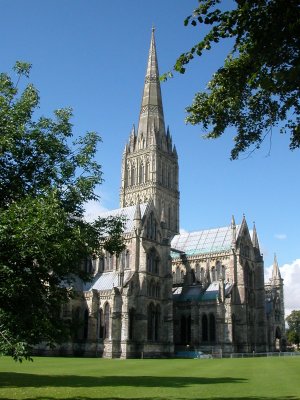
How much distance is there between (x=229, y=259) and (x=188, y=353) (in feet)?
53.3

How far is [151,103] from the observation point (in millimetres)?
104812

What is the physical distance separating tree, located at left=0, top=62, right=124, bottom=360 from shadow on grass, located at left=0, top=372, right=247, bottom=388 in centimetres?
533

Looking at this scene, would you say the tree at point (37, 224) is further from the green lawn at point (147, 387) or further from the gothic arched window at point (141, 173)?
the gothic arched window at point (141, 173)

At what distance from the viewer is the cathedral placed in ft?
190

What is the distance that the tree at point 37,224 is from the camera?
15.3 meters

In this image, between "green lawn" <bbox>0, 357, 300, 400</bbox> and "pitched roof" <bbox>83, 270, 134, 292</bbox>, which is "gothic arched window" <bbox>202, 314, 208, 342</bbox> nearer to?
"pitched roof" <bbox>83, 270, 134, 292</bbox>

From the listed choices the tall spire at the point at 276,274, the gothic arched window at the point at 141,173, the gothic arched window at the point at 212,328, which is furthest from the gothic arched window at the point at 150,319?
the tall spire at the point at 276,274

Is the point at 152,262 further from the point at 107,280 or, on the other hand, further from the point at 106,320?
the point at 106,320

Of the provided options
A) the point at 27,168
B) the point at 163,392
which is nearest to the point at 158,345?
the point at 163,392

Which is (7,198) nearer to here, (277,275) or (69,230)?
(69,230)

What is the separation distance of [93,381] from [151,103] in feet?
283

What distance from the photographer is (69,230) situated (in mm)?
17859

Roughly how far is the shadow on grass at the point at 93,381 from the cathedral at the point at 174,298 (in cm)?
2286

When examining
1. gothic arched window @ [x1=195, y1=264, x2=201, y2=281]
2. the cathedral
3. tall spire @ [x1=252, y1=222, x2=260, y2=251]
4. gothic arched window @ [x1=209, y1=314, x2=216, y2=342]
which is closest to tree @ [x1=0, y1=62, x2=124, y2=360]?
the cathedral
